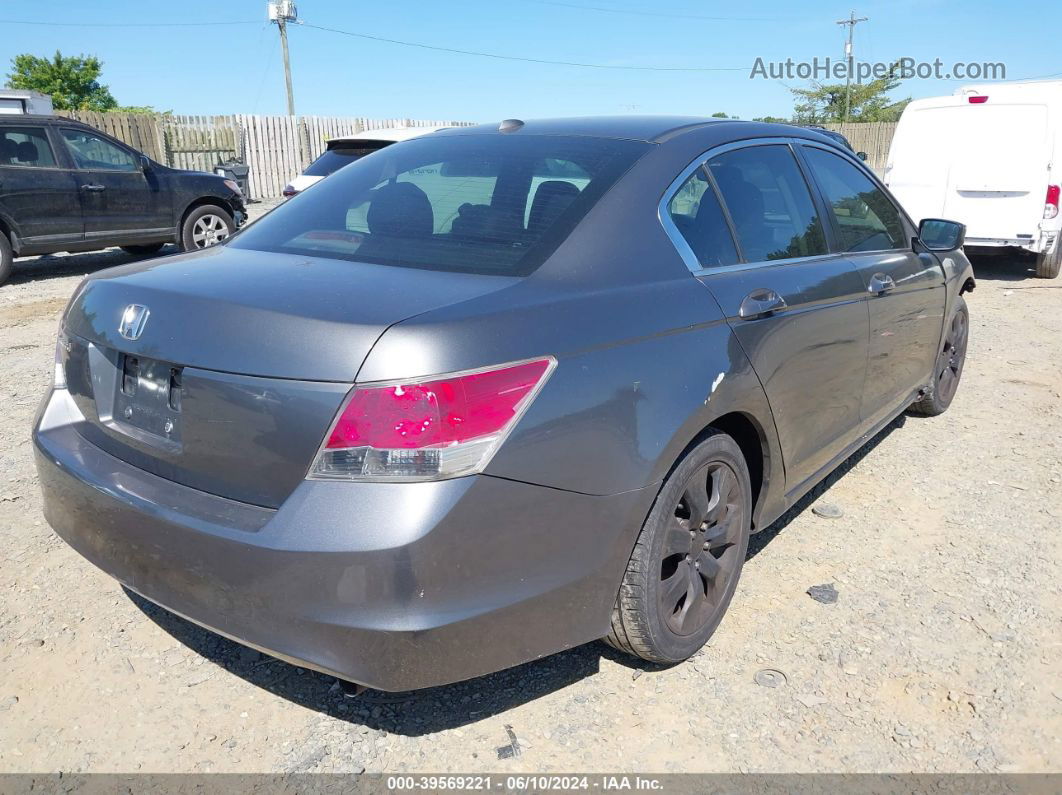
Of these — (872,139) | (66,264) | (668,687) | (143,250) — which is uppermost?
(872,139)

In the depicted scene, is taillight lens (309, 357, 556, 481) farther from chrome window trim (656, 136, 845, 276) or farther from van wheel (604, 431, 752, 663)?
chrome window trim (656, 136, 845, 276)

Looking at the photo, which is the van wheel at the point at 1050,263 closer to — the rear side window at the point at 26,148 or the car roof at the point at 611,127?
the car roof at the point at 611,127

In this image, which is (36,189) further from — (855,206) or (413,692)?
(413,692)

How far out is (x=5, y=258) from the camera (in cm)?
952

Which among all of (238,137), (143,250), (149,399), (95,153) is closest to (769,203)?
(149,399)

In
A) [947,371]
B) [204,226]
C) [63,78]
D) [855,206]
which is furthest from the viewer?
[63,78]

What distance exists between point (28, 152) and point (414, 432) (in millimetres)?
9963

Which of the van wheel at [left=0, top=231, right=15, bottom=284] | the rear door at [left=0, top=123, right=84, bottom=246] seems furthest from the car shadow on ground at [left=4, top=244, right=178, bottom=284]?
the rear door at [left=0, top=123, right=84, bottom=246]

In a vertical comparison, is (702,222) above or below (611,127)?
below

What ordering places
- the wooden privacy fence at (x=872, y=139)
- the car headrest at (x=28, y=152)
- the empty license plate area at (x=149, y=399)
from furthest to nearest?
the wooden privacy fence at (x=872, y=139) < the car headrest at (x=28, y=152) < the empty license plate area at (x=149, y=399)

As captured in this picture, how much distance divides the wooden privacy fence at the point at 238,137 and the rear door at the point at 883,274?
16.7m

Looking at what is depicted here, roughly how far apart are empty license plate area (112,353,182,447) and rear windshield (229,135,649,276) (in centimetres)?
60

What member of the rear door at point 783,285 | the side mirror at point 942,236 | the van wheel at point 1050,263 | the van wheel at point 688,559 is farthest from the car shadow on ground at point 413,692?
the van wheel at point 1050,263

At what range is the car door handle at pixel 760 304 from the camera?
2.77 meters
